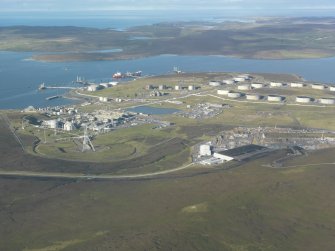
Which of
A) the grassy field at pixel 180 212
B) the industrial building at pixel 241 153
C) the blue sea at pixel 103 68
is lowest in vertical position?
the blue sea at pixel 103 68

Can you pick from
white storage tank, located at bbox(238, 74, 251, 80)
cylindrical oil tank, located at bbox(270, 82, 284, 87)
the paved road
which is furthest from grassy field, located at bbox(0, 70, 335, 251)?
white storage tank, located at bbox(238, 74, 251, 80)

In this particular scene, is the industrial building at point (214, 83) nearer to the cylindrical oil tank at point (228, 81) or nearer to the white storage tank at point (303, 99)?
the cylindrical oil tank at point (228, 81)

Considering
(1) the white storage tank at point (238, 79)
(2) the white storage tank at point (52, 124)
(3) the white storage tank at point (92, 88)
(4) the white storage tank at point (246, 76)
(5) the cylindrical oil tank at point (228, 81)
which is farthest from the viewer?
(4) the white storage tank at point (246, 76)

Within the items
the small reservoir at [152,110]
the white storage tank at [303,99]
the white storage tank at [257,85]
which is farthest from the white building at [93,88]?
the white storage tank at [303,99]

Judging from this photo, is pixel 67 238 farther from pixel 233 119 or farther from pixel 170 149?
pixel 233 119

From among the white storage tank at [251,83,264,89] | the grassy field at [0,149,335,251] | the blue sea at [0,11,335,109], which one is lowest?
the blue sea at [0,11,335,109]

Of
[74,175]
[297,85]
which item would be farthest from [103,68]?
[74,175]

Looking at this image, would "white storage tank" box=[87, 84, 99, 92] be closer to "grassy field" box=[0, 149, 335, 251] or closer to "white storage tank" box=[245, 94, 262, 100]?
"white storage tank" box=[245, 94, 262, 100]

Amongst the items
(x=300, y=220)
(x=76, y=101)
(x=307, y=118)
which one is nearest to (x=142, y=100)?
(x=76, y=101)
